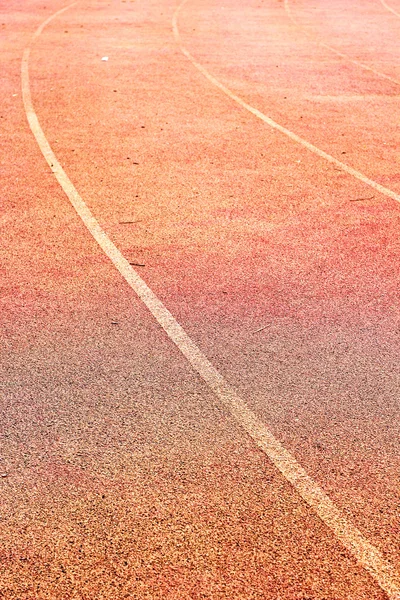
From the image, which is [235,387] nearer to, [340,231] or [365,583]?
[365,583]

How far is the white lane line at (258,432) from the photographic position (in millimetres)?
4148

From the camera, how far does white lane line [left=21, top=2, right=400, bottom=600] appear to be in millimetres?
4148

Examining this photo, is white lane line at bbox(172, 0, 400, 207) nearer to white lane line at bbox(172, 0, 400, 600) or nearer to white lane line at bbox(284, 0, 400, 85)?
white lane line at bbox(284, 0, 400, 85)

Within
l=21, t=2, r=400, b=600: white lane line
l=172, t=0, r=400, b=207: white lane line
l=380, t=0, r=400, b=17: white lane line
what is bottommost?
l=380, t=0, r=400, b=17: white lane line

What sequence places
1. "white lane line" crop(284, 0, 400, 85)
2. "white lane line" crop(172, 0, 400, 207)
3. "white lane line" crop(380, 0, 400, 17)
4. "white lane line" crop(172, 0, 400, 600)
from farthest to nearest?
"white lane line" crop(380, 0, 400, 17)
"white lane line" crop(284, 0, 400, 85)
"white lane line" crop(172, 0, 400, 207)
"white lane line" crop(172, 0, 400, 600)

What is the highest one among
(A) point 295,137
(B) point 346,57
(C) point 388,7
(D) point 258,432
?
(D) point 258,432

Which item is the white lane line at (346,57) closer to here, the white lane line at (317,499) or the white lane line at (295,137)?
the white lane line at (295,137)

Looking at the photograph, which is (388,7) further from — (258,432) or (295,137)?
(258,432)

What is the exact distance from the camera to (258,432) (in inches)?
204

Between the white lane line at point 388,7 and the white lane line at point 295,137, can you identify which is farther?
the white lane line at point 388,7

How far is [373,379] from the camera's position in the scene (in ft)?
19.0

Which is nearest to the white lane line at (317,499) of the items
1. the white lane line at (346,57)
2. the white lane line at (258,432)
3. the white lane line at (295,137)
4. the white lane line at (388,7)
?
the white lane line at (258,432)

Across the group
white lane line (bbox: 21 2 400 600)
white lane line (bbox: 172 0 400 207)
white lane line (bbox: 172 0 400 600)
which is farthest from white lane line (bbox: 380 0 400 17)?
white lane line (bbox: 172 0 400 600)

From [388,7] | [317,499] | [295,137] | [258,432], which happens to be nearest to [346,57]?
[295,137]
